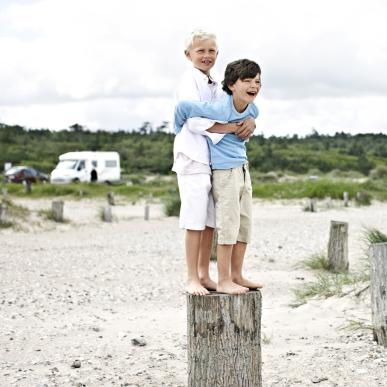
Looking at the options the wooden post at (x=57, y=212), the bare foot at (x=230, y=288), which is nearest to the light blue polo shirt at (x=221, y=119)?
the bare foot at (x=230, y=288)

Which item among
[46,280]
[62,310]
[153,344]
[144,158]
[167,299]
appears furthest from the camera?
[144,158]

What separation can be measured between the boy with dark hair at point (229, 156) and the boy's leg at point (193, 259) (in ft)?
0.43

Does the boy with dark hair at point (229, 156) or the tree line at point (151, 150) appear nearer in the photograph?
the boy with dark hair at point (229, 156)

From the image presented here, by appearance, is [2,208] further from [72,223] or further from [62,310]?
[62,310]

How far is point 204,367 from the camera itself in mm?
4387

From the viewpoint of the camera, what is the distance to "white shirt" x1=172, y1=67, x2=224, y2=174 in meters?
4.28

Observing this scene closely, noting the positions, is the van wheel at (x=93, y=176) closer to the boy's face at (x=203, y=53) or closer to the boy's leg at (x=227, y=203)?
the boy's face at (x=203, y=53)

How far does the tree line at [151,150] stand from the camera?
173ft

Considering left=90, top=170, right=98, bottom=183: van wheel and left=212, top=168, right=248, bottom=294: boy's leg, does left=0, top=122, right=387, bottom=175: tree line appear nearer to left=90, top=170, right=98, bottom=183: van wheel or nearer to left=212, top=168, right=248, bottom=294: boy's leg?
left=90, top=170, right=98, bottom=183: van wheel

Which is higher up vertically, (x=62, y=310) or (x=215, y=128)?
(x=215, y=128)

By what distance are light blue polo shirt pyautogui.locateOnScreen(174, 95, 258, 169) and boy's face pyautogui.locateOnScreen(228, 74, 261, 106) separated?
53mm

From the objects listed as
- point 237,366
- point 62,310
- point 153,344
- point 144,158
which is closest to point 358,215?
point 62,310

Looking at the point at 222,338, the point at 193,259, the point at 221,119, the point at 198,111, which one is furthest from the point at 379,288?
the point at 198,111

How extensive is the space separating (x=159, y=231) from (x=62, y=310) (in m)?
9.27
